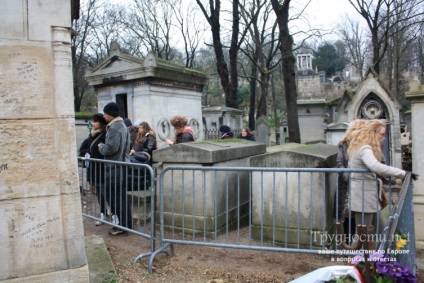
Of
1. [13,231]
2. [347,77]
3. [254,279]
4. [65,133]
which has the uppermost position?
[347,77]

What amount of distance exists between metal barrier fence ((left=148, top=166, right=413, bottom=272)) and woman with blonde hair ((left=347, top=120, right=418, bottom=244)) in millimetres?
178

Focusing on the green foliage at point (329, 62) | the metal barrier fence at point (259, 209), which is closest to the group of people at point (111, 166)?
the metal barrier fence at point (259, 209)

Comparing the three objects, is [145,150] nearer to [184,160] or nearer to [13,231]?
[184,160]

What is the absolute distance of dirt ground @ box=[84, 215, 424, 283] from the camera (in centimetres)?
397

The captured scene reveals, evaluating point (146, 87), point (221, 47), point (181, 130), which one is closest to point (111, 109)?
point (181, 130)

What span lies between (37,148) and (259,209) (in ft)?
9.72

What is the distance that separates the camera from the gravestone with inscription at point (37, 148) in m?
2.89

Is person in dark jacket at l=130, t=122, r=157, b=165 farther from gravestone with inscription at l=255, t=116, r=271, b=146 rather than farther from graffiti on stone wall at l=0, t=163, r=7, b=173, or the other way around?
gravestone with inscription at l=255, t=116, r=271, b=146

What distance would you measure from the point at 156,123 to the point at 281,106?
3731cm

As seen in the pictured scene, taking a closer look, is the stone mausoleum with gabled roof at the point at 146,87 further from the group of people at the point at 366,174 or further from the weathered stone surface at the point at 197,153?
the group of people at the point at 366,174

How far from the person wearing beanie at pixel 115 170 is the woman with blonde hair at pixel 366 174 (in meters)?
2.91

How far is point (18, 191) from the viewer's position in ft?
9.64

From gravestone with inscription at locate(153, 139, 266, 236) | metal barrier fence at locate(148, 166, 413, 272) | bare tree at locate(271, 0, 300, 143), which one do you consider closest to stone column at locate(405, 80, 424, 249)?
metal barrier fence at locate(148, 166, 413, 272)

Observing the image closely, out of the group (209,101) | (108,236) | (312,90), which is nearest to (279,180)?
(108,236)
